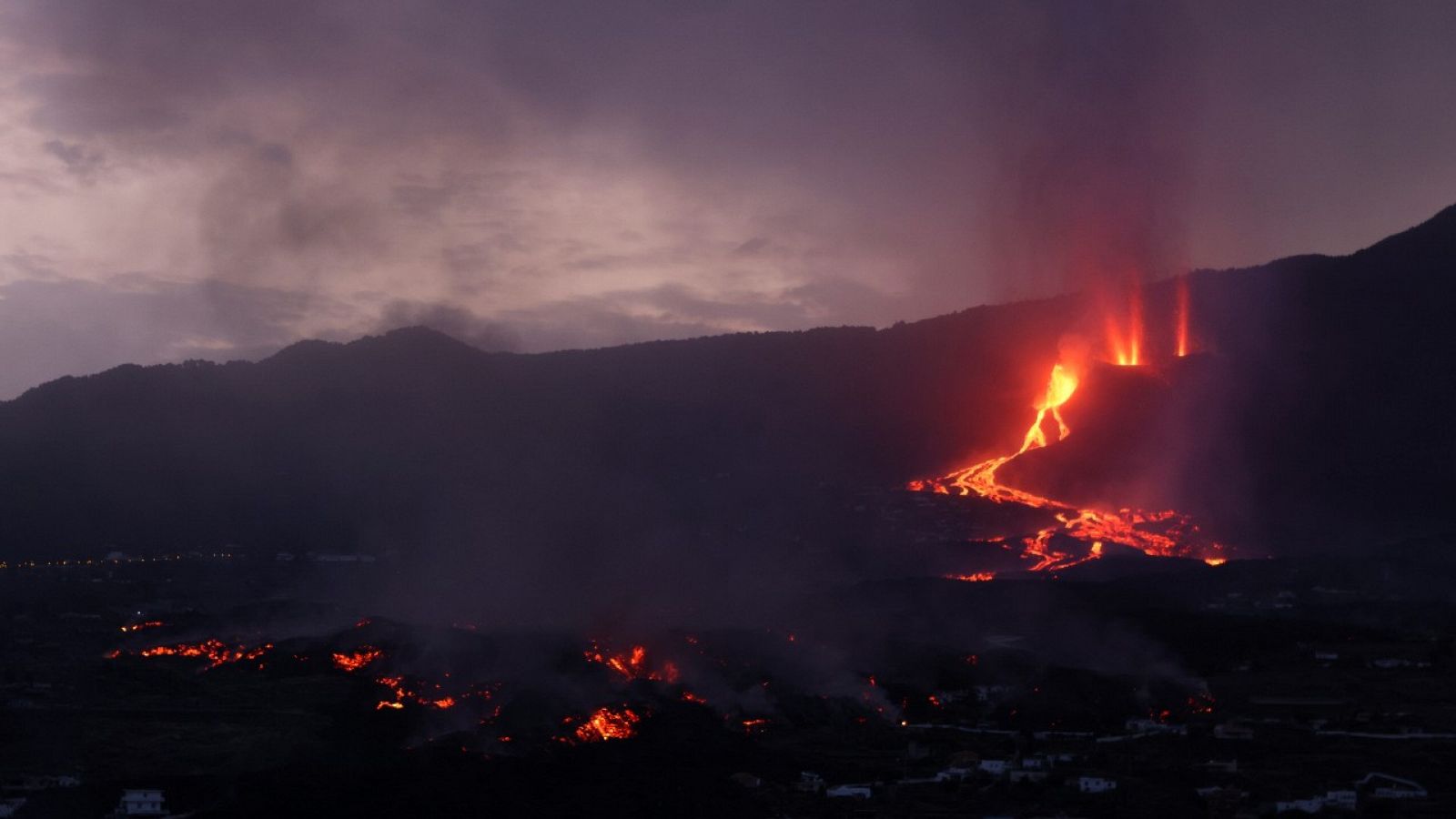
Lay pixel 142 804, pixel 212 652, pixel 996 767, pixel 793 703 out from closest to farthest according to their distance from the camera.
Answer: pixel 142 804 → pixel 996 767 → pixel 793 703 → pixel 212 652

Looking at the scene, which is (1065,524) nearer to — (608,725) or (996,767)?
(608,725)

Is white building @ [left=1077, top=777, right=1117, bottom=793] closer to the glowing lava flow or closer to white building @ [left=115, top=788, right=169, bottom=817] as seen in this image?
white building @ [left=115, top=788, right=169, bottom=817]

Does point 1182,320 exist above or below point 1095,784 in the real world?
above

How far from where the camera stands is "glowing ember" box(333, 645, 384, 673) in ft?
231

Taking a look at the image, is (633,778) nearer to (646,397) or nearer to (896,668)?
(896,668)

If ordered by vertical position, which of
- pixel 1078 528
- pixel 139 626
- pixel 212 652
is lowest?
pixel 212 652

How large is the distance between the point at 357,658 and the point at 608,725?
49.8 ft

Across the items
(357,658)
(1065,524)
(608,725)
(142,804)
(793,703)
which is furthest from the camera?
(1065,524)

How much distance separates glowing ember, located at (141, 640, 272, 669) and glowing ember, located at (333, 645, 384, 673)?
392cm

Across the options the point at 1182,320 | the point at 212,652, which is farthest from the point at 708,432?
the point at 212,652

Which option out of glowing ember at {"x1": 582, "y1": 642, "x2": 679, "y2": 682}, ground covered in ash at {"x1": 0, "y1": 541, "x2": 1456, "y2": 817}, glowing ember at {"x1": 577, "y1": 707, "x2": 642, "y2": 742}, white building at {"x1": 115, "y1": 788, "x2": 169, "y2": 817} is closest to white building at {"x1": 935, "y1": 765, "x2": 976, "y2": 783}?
ground covered in ash at {"x1": 0, "y1": 541, "x2": 1456, "y2": 817}

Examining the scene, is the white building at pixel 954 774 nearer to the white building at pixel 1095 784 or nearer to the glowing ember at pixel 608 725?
the white building at pixel 1095 784

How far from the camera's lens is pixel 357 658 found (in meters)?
71.4

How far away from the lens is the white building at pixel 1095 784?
50.9 metres
